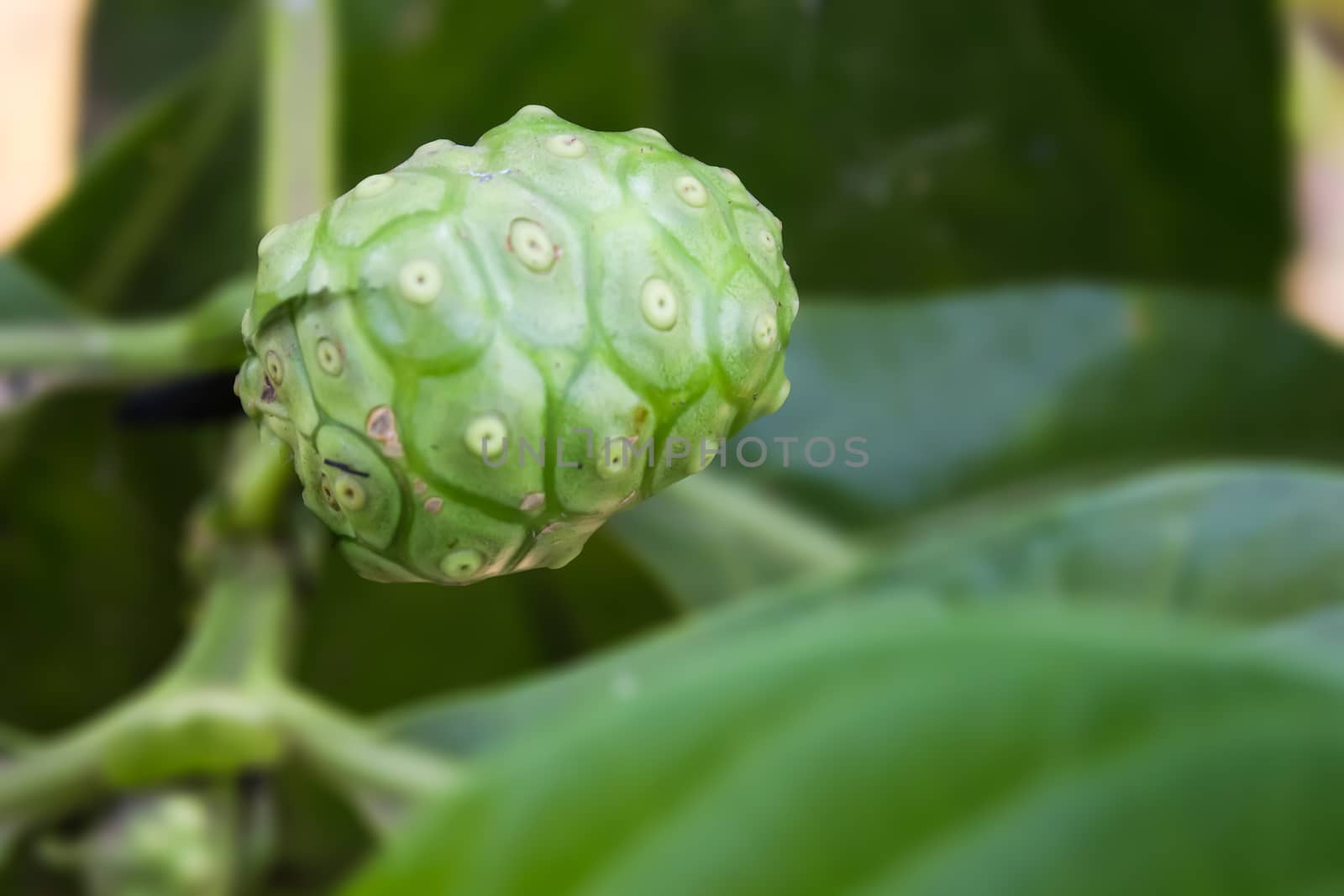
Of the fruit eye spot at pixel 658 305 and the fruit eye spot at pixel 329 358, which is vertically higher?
the fruit eye spot at pixel 658 305

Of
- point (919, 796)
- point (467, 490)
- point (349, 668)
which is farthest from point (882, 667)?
point (349, 668)

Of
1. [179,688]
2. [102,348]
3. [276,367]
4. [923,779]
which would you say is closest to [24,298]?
[102,348]

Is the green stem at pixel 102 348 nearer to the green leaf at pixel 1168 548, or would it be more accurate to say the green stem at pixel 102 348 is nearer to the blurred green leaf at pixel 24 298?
the blurred green leaf at pixel 24 298

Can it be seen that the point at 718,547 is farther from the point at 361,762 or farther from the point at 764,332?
the point at 764,332

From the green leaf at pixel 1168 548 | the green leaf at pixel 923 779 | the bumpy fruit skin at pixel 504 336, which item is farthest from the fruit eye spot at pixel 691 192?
the green leaf at pixel 1168 548

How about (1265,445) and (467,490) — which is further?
(1265,445)

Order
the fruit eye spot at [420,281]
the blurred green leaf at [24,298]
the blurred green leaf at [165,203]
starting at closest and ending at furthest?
1. the fruit eye spot at [420,281]
2. the blurred green leaf at [24,298]
3. the blurred green leaf at [165,203]

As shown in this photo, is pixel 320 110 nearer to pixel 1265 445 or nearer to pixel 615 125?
pixel 615 125

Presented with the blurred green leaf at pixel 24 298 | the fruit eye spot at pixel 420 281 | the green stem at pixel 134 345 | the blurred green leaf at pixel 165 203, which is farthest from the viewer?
the blurred green leaf at pixel 165 203
